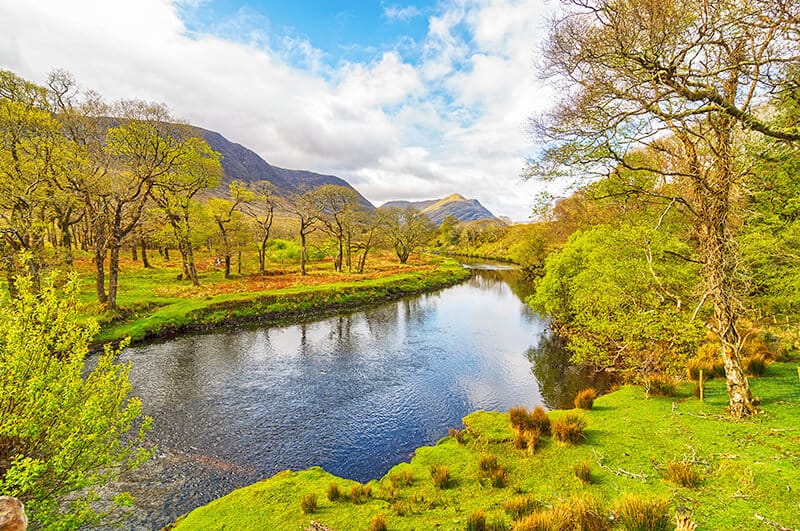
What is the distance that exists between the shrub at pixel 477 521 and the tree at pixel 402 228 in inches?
2082

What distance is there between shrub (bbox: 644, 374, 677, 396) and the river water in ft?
16.4

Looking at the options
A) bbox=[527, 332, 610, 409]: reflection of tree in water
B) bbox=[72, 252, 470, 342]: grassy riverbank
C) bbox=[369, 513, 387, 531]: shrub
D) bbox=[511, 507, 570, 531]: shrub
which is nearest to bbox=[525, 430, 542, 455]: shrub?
bbox=[511, 507, 570, 531]: shrub

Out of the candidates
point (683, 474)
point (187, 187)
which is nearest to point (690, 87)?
point (683, 474)

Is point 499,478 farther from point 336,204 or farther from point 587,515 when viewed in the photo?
point 336,204

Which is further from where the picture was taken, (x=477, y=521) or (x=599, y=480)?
(x=599, y=480)

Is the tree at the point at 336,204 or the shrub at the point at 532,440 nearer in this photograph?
the shrub at the point at 532,440

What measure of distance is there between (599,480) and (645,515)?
205cm

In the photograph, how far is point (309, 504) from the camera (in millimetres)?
7266

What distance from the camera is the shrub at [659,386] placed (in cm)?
1134

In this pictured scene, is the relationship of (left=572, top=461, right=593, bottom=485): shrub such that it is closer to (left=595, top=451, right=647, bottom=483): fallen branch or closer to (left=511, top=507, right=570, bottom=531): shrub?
(left=595, top=451, right=647, bottom=483): fallen branch

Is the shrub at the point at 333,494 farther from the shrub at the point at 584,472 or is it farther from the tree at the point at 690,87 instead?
the tree at the point at 690,87

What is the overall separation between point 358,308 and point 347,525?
1125 inches

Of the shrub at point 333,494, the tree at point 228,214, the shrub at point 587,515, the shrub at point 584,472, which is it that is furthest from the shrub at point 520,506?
the tree at point 228,214

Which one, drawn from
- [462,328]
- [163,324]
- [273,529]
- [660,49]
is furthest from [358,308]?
[660,49]
